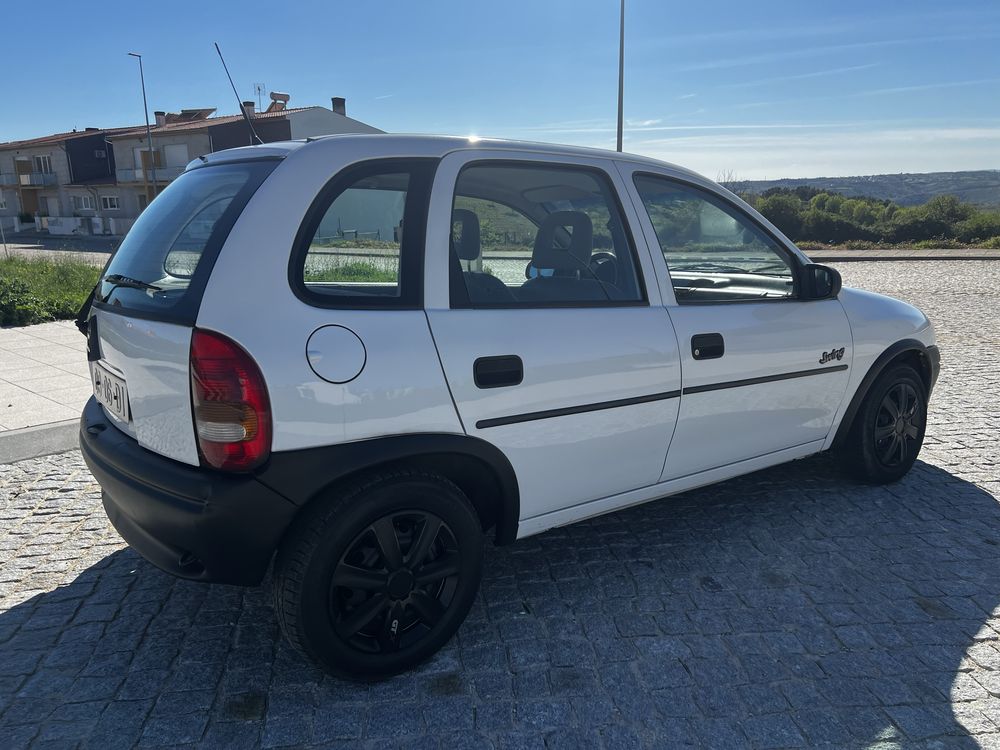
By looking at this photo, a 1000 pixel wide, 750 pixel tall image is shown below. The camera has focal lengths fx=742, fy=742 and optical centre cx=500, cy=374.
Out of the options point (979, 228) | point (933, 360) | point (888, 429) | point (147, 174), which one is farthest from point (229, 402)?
point (147, 174)

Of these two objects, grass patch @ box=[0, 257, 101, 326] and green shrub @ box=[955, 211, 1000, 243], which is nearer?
grass patch @ box=[0, 257, 101, 326]

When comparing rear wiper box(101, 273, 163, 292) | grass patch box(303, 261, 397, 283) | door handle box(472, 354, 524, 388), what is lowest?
door handle box(472, 354, 524, 388)

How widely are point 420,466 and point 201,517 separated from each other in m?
0.72

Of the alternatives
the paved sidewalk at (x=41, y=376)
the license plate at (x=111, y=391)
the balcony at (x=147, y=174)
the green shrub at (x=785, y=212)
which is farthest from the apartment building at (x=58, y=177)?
the license plate at (x=111, y=391)

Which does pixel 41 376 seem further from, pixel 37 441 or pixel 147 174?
pixel 147 174

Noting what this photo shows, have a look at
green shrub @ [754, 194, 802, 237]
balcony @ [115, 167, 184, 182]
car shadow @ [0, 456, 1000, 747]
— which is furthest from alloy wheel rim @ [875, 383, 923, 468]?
balcony @ [115, 167, 184, 182]

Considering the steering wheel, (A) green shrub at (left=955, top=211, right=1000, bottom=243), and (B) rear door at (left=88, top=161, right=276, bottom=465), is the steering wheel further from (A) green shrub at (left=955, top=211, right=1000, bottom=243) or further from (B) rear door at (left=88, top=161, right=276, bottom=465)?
(A) green shrub at (left=955, top=211, right=1000, bottom=243)

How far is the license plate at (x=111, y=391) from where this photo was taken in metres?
2.68

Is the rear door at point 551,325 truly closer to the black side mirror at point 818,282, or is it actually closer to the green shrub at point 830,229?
the black side mirror at point 818,282

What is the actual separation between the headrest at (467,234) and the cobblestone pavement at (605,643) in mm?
1456

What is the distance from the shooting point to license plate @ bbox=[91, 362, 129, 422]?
268cm

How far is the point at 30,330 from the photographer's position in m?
9.55

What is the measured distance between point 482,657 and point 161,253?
190cm

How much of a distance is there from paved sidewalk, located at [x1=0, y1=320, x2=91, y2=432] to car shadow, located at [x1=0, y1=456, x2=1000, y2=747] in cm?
287
